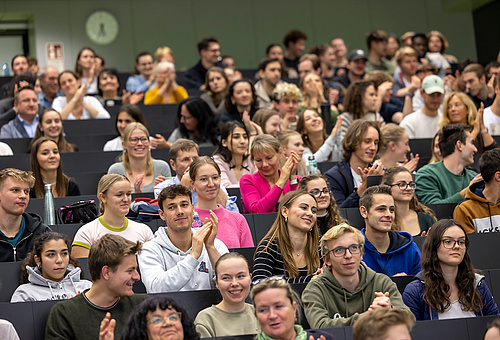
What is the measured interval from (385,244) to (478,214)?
82cm

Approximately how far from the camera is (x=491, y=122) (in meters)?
6.75

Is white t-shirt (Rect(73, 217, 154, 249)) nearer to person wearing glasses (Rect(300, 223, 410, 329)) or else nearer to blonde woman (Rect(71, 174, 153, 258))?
blonde woman (Rect(71, 174, 153, 258))

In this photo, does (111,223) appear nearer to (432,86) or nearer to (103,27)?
(432,86)

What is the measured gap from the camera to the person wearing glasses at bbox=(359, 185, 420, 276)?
4141 millimetres

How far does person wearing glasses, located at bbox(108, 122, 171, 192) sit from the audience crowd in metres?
0.01

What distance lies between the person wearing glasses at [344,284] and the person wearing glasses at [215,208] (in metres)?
0.79

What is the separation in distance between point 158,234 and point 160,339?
112 cm

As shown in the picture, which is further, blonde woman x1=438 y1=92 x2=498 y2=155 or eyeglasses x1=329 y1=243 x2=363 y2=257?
blonde woman x1=438 y1=92 x2=498 y2=155

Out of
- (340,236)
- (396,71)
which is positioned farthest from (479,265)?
(396,71)

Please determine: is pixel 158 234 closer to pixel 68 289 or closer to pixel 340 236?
pixel 68 289

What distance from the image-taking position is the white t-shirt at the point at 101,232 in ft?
13.7

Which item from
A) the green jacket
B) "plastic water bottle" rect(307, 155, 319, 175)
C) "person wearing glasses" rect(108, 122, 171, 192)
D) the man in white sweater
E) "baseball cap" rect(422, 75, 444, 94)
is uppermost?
"baseball cap" rect(422, 75, 444, 94)

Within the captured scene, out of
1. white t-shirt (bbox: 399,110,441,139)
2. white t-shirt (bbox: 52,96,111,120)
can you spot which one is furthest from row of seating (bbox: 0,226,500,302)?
white t-shirt (bbox: 52,96,111,120)

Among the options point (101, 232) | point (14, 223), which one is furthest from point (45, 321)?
point (14, 223)
